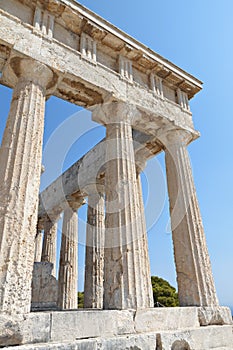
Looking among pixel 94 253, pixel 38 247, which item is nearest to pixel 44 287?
pixel 94 253

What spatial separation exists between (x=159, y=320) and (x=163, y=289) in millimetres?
22391

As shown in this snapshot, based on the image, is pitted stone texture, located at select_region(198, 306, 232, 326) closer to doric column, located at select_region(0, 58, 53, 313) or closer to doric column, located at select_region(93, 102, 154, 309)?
doric column, located at select_region(93, 102, 154, 309)

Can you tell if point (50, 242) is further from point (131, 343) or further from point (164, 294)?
point (164, 294)

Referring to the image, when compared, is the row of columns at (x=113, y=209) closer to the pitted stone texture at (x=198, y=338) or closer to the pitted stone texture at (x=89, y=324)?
the pitted stone texture at (x=89, y=324)

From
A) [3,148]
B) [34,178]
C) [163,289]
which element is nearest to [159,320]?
[34,178]

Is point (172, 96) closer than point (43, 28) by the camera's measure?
No

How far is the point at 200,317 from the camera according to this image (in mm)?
6793

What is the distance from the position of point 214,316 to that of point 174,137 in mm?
5786

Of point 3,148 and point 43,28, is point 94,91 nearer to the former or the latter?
point 43,28

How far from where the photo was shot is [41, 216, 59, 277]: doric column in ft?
56.7

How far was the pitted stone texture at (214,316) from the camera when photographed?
22.3 feet

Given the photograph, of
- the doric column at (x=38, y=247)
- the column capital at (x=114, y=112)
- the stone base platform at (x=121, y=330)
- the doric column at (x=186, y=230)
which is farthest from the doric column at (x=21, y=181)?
the doric column at (x=38, y=247)

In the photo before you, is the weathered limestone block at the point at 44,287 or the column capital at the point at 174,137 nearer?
the column capital at the point at 174,137

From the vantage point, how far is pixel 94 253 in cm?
1298
